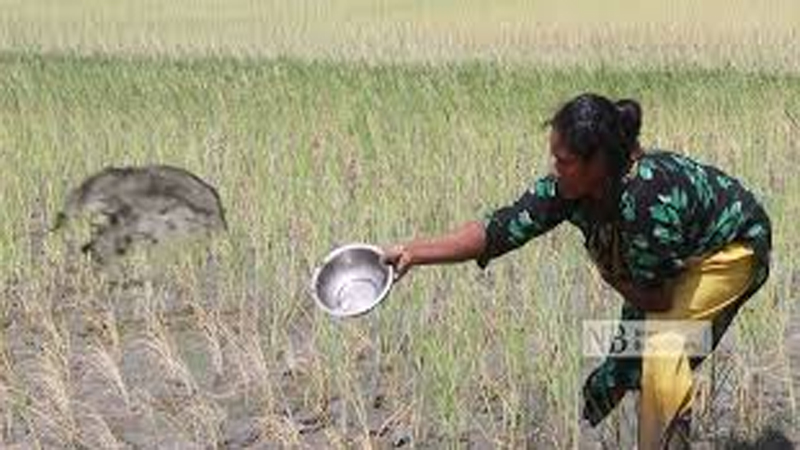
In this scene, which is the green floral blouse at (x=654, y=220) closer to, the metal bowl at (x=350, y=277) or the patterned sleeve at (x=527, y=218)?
the patterned sleeve at (x=527, y=218)

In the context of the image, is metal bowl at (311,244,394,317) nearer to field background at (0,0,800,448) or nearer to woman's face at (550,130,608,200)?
woman's face at (550,130,608,200)

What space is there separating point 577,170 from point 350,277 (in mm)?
573

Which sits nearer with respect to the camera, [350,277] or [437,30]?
[350,277]

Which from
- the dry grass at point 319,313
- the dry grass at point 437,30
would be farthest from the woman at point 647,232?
the dry grass at point 437,30

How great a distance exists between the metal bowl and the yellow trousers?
57cm

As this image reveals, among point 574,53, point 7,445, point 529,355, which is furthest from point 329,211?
point 574,53

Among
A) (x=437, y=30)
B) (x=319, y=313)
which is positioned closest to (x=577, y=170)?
(x=319, y=313)

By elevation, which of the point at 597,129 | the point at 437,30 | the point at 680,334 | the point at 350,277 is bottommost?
the point at 680,334

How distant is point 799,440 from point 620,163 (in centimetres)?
116

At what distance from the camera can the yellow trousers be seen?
288cm

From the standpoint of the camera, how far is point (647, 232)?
9.22 feet

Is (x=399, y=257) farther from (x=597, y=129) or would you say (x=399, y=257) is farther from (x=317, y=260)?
(x=317, y=260)

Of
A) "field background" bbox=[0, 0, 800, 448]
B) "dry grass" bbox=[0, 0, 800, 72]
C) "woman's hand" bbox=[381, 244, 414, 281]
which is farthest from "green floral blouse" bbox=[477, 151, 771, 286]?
"dry grass" bbox=[0, 0, 800, 72]

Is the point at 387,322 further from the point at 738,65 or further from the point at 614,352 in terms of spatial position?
the point at 738,65
